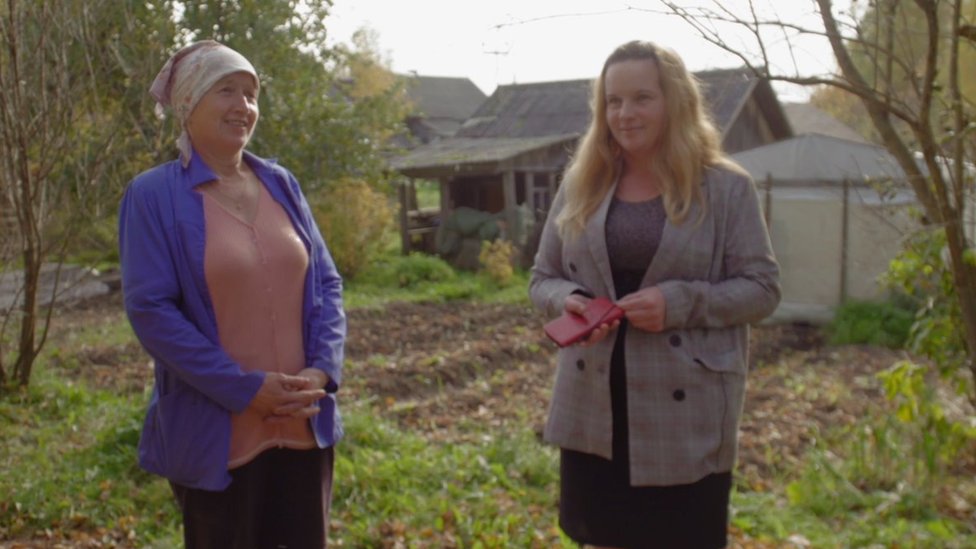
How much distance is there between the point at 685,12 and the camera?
2.94 meters

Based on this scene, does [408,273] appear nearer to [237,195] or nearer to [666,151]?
[237,195]

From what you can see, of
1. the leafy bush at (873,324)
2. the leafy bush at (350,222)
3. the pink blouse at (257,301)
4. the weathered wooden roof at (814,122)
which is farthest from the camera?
the weathered wooden roof at (814,122)

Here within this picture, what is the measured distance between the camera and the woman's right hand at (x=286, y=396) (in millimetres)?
2738

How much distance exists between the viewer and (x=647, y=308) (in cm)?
274

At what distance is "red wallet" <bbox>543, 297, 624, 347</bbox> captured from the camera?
2744 mm

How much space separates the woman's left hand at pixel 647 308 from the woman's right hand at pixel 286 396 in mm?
857

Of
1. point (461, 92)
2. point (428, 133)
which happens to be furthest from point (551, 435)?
point (461, 92)

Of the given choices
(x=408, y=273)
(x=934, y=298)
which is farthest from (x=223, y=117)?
(x=408, y=273)

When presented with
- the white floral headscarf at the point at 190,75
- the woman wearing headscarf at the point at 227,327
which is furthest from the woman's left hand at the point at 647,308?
the white floral headscarf at the point at 190,75

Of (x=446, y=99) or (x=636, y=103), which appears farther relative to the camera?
(x=446, y=99)

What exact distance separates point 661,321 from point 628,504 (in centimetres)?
53

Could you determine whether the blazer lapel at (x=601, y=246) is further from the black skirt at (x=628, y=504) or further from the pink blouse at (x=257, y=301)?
the pink blouse at (x=257, y=301)

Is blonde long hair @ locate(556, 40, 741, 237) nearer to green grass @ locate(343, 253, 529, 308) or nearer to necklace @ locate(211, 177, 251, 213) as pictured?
necklace @ locate(211, 177, 251, 213)

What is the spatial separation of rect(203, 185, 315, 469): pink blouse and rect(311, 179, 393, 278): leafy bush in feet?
44.0
